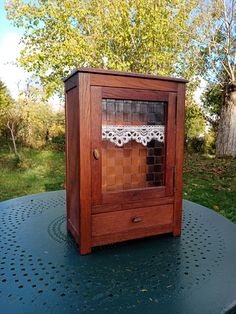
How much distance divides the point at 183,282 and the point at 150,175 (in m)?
0.47

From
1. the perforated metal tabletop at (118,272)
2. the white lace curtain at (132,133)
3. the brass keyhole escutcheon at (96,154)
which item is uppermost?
the white lace curtain at (132,133)

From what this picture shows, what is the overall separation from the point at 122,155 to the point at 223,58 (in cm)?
733

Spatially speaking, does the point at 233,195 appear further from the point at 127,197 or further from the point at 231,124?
the point at 231,124

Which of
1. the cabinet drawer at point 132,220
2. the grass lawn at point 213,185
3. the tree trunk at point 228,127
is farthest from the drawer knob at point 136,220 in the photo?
the tree trunk at point 228,127

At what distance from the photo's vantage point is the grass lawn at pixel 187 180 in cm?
366

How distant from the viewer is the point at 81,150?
3.20ft

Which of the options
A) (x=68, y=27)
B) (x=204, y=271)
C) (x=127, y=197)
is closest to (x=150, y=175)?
(x=127, y=197)

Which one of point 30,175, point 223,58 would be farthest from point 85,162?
point 223,58

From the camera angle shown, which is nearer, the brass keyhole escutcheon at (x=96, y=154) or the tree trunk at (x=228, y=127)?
the brass keyhole escutcheon at (x=96, y=154)

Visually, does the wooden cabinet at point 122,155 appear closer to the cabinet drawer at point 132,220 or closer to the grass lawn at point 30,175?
the cabinet drawer at point 132,220

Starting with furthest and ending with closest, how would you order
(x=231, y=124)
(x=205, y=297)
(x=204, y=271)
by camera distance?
(x=231, y=124)
(x=204, y=271)
(x=205, y=297)

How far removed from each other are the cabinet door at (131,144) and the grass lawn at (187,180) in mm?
2259

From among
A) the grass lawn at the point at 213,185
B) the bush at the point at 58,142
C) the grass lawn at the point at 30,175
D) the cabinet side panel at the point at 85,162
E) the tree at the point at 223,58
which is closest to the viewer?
the cabinet side panel at the point at 85,162

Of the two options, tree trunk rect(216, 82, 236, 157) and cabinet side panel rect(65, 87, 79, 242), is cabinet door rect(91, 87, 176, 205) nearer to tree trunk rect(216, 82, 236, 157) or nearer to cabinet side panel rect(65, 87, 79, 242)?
cabinet side panel rect(65, 87, 79, 242)
